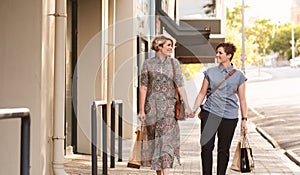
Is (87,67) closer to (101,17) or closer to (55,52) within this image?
(101,17)

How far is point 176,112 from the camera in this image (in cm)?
848

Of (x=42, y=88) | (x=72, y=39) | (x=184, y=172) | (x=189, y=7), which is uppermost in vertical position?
(x=189, y=7)

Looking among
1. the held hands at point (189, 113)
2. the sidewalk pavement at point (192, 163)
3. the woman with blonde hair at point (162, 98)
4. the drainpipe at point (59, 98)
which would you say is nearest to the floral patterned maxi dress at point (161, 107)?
the woman with blonde hair at point (162, 98)

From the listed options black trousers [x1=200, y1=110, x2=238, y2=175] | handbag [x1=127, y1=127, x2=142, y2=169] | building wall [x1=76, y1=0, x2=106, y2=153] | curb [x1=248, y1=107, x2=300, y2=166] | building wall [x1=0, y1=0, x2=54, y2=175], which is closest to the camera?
building wall [x1=0, y1=0, x2=54, y2=175]

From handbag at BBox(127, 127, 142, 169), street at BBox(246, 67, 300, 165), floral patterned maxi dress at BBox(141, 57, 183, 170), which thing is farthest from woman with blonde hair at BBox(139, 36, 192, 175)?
street at BBox(246, 67, 300, 165)

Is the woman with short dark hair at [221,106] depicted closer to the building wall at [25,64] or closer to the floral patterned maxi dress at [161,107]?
the floral patterned maxi dress at [161,107]

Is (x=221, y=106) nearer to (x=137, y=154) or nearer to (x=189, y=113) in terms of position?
(x=189, y=113)

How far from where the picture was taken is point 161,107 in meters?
8.45

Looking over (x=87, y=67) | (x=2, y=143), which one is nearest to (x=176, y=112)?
(x=2, y=143)

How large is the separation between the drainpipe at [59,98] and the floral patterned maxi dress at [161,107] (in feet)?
3.29

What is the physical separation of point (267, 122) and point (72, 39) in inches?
513

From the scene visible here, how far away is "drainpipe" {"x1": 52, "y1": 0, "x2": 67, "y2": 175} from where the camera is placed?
8.30 m

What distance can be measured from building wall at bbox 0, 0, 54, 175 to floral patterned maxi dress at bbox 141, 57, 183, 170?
134 centimetres

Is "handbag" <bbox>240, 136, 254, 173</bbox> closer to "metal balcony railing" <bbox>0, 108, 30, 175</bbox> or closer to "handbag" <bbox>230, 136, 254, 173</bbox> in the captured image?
"handbag" <bbox>230, 136, 254, 173</bbox>
